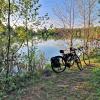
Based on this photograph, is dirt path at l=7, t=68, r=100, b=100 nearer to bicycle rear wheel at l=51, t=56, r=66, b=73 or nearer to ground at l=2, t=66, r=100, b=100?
Answer: ground at l=2, t=66, r=100, b=100

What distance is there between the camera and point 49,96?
6.02 metres

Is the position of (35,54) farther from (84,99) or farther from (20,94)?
(84,99)

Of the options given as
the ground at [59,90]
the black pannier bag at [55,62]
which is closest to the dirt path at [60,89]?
the ground at [59,90]

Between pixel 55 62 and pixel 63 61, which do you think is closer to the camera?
pixel 55 62

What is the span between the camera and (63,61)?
372 inches

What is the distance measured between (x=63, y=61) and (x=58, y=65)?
0.44 m

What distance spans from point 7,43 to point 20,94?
1657 millimetres

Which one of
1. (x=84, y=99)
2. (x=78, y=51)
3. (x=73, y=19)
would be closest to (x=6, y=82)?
(x=84, y=99)

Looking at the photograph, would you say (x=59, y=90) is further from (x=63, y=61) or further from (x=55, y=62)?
(x=63, y=61)

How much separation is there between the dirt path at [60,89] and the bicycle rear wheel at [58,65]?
2.96ft

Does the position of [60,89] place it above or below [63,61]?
below

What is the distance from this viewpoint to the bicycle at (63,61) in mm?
9094

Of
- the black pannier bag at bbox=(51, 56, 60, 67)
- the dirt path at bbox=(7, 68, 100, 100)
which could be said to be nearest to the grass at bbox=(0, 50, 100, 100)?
the dirt path at bbox=(7, 68, 100, 100)

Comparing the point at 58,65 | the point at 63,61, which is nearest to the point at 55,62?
the point at 58,65
